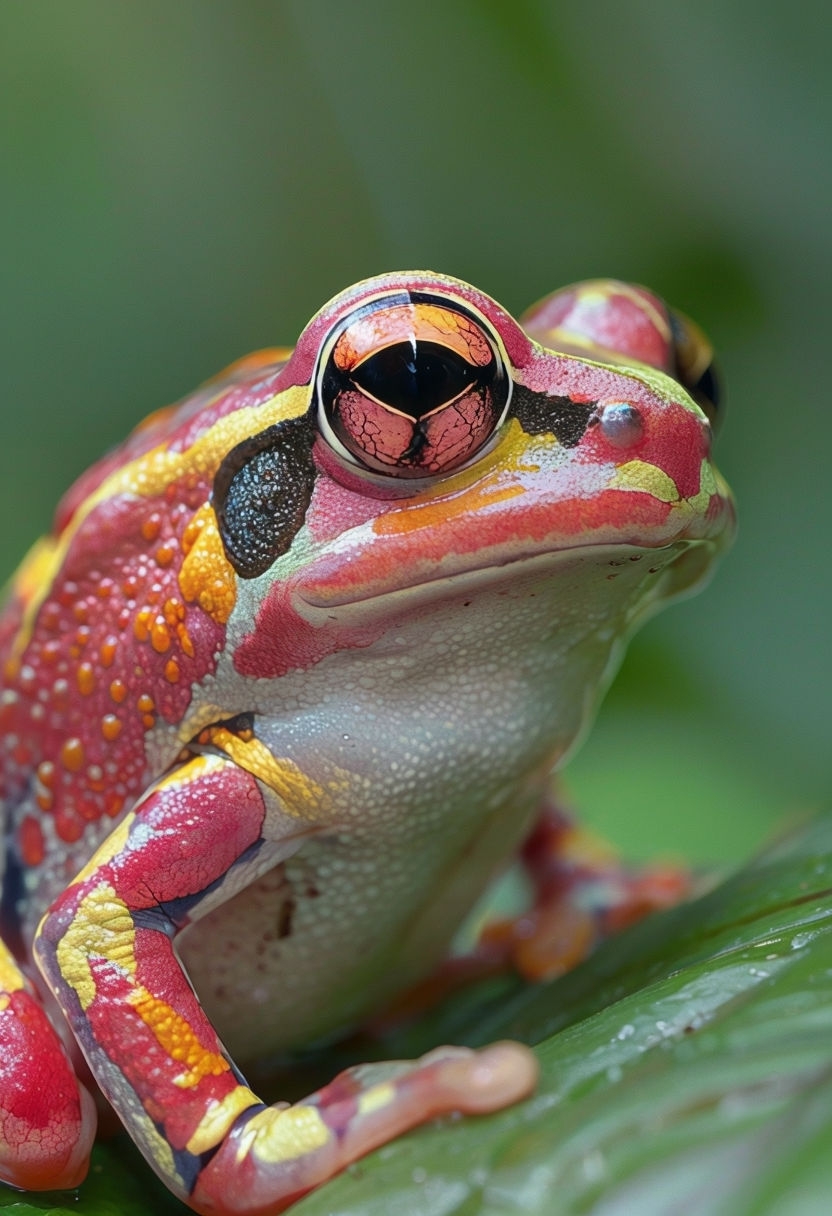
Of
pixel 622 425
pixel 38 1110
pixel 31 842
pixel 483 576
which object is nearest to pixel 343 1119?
pixel 38 1110

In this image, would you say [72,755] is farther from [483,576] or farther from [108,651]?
[483,576]

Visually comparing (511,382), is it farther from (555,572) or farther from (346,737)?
(346,737)

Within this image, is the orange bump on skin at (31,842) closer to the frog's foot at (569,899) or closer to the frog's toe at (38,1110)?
the frog's toe at (38,1110)

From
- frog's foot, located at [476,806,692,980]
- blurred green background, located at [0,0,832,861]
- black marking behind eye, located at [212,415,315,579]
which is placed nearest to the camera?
black marking behind eye, located at [212,415,315,579]

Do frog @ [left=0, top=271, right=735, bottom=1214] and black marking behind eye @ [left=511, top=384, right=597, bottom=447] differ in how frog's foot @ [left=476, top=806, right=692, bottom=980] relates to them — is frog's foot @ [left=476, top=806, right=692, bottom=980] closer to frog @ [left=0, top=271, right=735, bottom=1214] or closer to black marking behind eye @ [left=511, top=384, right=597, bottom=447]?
frog @ [left=0, top=271, right=735, bottom=1214]

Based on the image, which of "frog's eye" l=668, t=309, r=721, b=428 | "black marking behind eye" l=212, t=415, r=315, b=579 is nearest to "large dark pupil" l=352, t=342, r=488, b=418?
"black marking behind eye" l=212, t=415, r=315, b=579

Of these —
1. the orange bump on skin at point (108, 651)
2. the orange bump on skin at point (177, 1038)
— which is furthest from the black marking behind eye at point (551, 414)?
the orange bump on skin at point (177, 1038)
